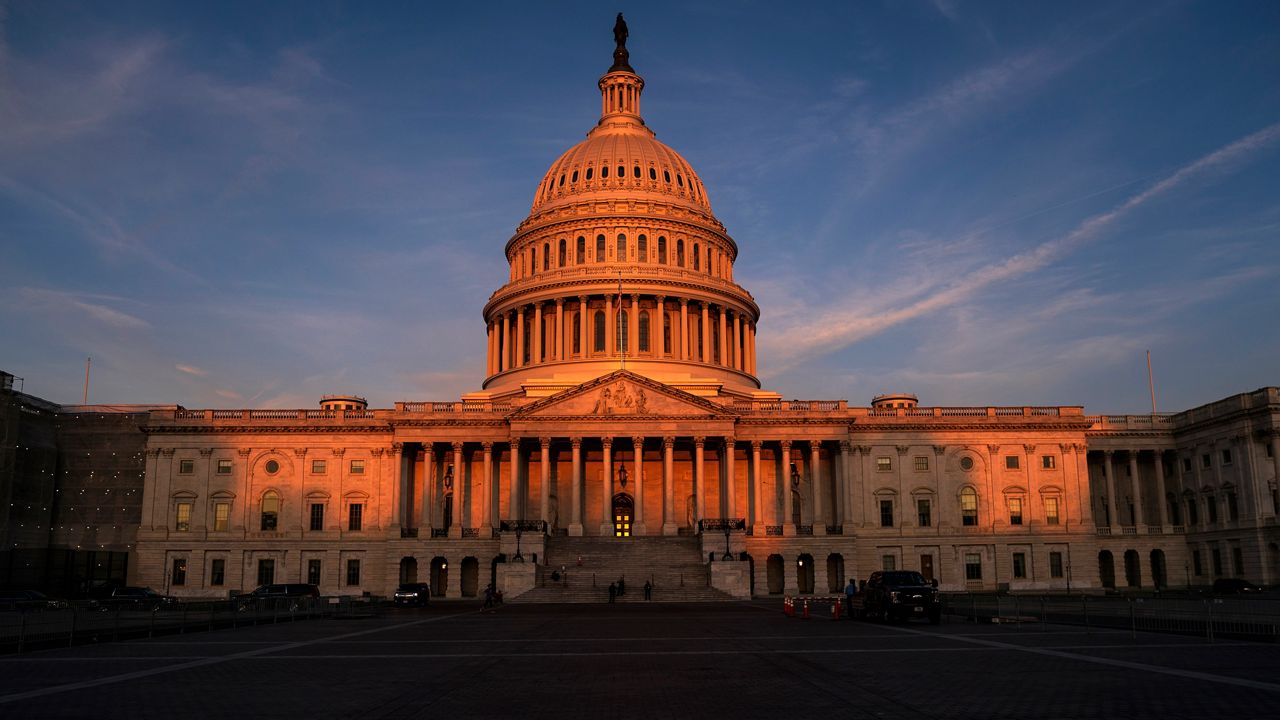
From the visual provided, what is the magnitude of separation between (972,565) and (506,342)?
46731 millimetres

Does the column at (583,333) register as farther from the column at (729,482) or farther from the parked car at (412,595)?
the parked car at (412,595)

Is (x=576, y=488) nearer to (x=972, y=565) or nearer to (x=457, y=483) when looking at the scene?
(x=457, y=483)

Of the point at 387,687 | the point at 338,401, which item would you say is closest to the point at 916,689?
the point at 387,687

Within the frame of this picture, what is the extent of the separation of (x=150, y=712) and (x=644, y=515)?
210 ft

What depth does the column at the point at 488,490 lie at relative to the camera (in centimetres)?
8056

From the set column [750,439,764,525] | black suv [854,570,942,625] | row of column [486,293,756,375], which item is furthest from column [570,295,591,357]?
black suv [854,570,942,625]

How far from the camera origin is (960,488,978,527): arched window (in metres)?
84.1

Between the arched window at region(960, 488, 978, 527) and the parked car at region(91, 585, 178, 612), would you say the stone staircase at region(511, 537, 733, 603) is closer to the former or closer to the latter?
the parked car at region(91, 585, 178, 612)

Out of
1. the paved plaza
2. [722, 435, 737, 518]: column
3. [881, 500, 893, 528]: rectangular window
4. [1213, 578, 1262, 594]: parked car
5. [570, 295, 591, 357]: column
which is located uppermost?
[570, 295, 591, 357]: column

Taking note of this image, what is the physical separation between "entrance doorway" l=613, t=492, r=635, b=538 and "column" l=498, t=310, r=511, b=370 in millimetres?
21889

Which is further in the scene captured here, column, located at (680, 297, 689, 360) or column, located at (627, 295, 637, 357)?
column, located at (680, 297, 689, 360)

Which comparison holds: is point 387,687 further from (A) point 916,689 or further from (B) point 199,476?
(B) point 199,476

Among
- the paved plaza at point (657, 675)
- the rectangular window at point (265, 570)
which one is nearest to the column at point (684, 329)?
the rectangular window at point (265, 570)

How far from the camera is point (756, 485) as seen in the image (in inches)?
3214
